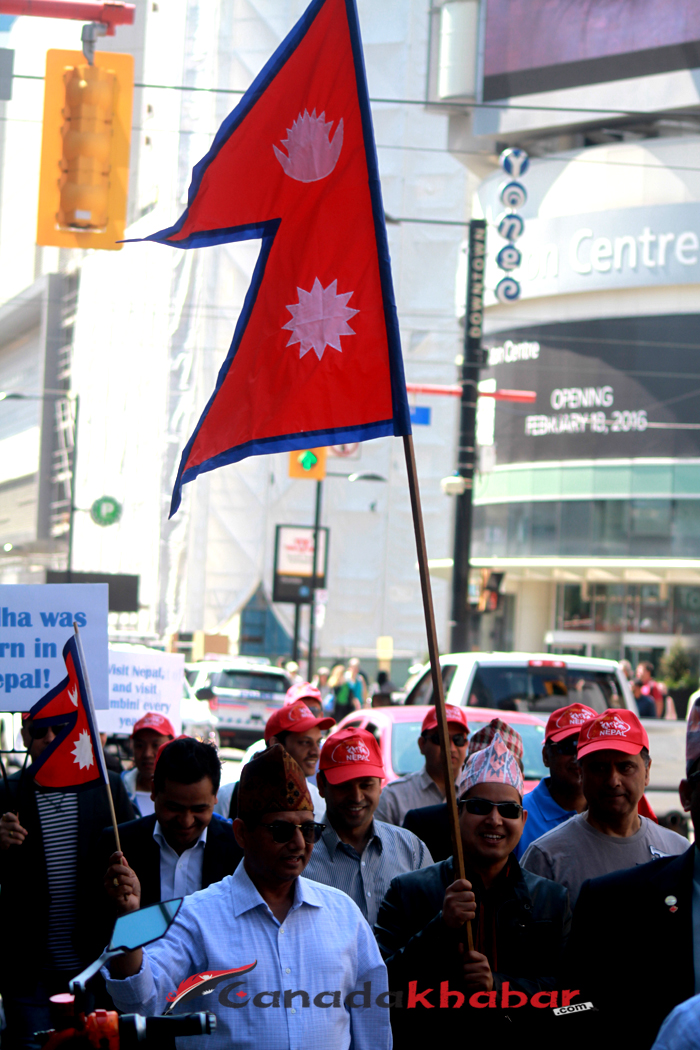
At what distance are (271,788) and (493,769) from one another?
1.07 meters

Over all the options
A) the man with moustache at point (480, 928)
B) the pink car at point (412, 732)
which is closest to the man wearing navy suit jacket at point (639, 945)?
the man with moustache at point (480, 928)

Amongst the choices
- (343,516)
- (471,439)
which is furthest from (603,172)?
(471,439)

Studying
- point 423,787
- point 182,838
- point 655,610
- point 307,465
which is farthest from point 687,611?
point 182,838

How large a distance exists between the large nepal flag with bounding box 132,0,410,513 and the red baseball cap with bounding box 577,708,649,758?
1570mm

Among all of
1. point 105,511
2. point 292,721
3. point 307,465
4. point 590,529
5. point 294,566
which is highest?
point 590,529

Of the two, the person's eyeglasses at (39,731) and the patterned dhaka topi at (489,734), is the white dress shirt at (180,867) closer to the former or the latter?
the person's eyeglasses at (39,731)

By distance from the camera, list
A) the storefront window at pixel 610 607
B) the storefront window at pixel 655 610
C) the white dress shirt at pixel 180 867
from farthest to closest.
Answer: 1. the storefront window at pixel 610 607
2. the storefront window at pixel 655 610
3. the white dress shirt at pixel 180 867

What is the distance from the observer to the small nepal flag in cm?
433

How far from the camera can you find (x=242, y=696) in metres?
26.3

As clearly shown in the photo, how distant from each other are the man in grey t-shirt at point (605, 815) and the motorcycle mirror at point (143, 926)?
8.91 ft

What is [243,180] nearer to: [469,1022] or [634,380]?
[469,1022]

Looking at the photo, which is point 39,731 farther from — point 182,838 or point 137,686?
point 137,686

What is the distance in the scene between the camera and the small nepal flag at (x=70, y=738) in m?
4.33

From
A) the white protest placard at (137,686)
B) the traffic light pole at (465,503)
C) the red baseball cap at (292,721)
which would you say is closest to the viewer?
the red baseball cap at (292,721)
